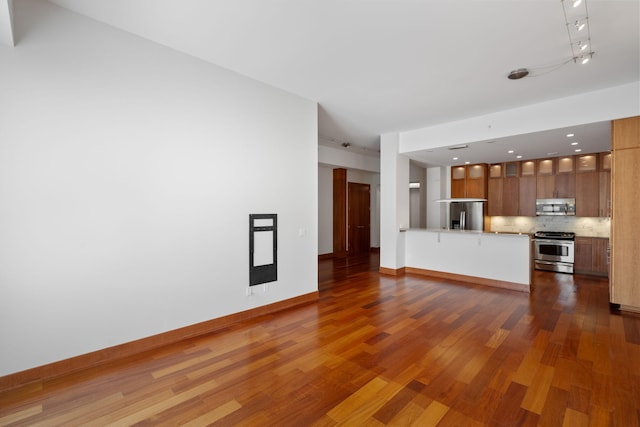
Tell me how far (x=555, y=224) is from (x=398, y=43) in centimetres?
670

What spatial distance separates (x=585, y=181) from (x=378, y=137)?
4.64 metres

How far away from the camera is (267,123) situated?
13.1 feet

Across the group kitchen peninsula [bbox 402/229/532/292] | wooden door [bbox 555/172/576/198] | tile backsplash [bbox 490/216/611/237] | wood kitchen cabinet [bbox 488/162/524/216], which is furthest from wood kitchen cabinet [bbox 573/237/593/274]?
kitchen peninsula [bbox 402/229/532/292]

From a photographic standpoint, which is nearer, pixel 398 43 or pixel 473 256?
pixel 398 43

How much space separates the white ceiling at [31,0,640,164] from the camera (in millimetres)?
2471

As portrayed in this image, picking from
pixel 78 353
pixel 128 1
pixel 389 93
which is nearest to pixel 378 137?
pixel 389 93

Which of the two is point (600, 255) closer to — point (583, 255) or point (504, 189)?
point (583, 255)

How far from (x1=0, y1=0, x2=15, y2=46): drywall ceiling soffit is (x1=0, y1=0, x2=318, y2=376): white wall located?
0.28 ft

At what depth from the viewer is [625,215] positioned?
3938 mm

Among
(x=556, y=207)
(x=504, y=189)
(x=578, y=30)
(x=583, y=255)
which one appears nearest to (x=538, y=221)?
(x=556, y=207)

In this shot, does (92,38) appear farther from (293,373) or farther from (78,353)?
(293,373)

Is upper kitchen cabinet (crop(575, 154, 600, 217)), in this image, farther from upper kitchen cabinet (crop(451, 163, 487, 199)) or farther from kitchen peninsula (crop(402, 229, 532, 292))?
kitchen peninsula (crop(402, 229, 532, 292))

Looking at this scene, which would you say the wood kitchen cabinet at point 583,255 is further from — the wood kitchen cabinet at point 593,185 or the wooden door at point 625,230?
the wooden door at point 625,230

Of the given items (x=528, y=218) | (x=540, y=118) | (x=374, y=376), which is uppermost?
(x=540, y=118)
